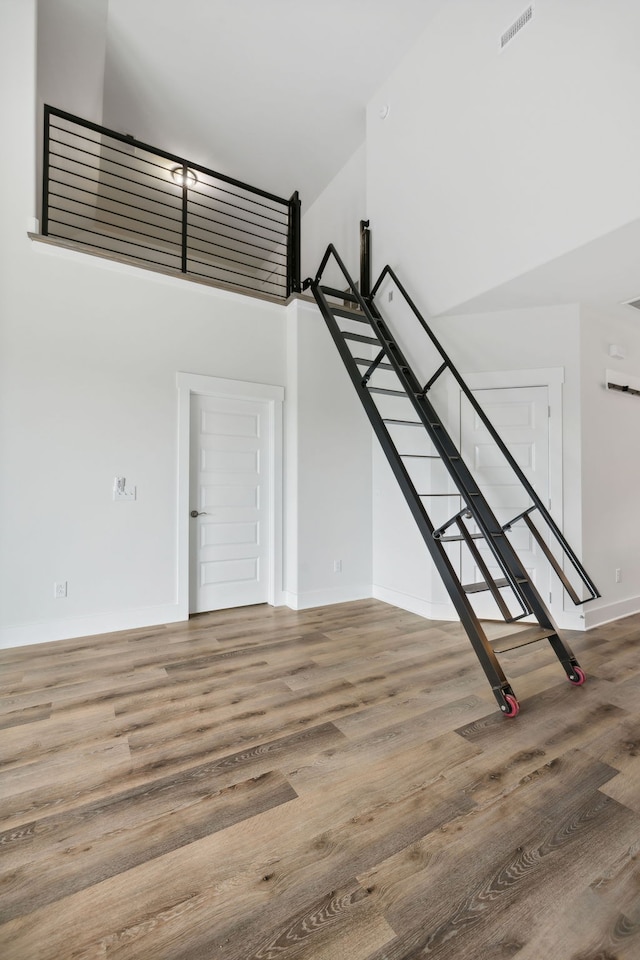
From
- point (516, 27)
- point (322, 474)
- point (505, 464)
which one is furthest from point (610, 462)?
point (516, 27)

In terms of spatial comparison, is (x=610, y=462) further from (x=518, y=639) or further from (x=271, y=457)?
(x=271, y=457)

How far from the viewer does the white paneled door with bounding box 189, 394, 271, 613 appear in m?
4.16

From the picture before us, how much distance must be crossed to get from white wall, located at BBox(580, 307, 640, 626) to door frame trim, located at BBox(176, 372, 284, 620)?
281 centimetres

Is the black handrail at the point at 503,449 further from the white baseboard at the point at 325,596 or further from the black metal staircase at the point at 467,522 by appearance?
the white baseboard at the point at 325,596

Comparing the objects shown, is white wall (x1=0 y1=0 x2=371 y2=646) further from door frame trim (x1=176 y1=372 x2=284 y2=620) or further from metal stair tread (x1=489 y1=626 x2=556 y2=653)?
metal stair tread (x1=489 y1=626 x2=556 y2=653)

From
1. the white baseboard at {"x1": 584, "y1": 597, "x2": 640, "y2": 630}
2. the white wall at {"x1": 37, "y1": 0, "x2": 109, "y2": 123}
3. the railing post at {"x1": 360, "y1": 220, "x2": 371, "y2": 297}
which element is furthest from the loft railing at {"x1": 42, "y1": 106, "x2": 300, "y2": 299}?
the white baseboard at {"x1": 584, "y1": 597, "x2": 640, "y2": 630}

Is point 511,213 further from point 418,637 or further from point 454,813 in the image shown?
point 454,813

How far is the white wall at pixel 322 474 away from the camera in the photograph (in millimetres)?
4414

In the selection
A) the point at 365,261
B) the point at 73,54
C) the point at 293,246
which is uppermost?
the point at 73,54

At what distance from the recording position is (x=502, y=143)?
3.11 m

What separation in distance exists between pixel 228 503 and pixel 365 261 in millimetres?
2933

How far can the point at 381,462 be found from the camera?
185 inches

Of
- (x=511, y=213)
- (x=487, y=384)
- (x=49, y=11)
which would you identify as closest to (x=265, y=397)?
(x=487, y=384)

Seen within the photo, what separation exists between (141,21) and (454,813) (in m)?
5.89
